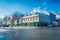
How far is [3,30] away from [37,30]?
50 centimetres

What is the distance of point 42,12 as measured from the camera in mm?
1854

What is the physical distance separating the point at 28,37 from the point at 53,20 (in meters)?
0.44

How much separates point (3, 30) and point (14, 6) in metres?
0.39

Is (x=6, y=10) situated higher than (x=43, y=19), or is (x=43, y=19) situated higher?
(x=6, y=10)

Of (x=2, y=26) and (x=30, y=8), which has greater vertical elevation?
(x=30, y=8)

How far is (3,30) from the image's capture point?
1.86 meters

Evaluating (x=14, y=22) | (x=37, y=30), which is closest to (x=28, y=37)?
(x=37, y=30)

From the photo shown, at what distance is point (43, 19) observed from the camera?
6.07 ft

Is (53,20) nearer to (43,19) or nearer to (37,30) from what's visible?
(43,19)

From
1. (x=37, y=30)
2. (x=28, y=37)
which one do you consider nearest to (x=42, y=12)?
(x=37, y=30)

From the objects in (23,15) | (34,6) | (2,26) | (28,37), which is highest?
(34,6)

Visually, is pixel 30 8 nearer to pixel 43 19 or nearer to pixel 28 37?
pixel 43 19

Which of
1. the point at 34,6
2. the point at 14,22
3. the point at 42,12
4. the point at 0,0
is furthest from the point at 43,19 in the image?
the point at 0,0

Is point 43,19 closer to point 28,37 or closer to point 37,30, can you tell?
point 37,30
